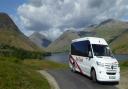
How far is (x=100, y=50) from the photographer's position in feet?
97.1

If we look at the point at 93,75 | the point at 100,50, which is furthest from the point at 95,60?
the point at 100,50

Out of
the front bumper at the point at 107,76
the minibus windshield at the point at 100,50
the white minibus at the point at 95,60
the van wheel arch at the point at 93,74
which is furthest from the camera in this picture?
the minibus windshield at the point at 100,50

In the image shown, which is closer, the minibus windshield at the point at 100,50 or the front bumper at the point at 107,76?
the front bumper at the point at 107,76

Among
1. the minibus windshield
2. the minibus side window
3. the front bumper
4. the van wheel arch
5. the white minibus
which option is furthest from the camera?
the minibus side window

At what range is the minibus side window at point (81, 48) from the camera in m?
31.0

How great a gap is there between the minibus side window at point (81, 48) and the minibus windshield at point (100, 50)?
107 centimetres

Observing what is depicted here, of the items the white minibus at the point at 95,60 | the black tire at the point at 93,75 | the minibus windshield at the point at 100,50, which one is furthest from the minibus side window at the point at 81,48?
the black tire at the point at 93,75

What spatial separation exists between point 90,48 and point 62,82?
4.65m

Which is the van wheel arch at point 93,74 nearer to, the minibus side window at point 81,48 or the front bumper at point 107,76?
the front bumper at point 107,76

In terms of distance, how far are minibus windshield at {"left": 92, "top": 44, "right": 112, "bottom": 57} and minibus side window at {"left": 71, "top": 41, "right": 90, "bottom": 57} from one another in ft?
3.52

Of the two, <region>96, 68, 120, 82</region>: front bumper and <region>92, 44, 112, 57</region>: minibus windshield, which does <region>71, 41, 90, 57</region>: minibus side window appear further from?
<region>96, 68, 120, 82</region>: front bumper

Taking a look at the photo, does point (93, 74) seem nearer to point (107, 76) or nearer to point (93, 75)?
point (93, 75)

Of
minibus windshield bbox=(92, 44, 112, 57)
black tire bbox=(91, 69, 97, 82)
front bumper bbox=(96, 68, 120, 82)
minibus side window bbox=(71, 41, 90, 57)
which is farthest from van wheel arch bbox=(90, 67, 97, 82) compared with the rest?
minibus side window bbox=(71, 41, 90, 57)

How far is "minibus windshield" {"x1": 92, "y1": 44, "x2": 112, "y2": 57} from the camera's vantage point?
95.9ft
